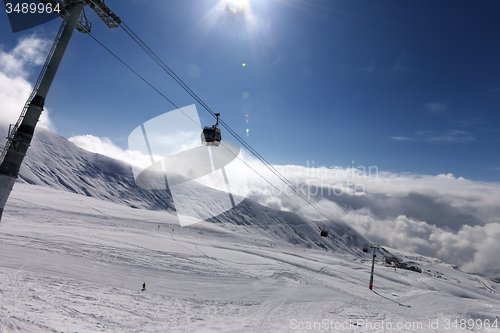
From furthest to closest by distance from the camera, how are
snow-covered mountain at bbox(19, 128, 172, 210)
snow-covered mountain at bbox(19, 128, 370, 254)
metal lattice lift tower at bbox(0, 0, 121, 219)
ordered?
snow-covered mountain at bbox(19, 128, 370, 254) < snow-covered mountain at bbox(19, 128, 172, 210) < metal lattice lift tower at bbox(0, 0, 121, 219)

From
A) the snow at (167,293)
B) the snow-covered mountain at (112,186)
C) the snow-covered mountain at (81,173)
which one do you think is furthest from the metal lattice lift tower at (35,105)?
the snow-covered mountain at (81,173)

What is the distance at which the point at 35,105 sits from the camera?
398 inches

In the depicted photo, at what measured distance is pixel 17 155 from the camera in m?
9.81

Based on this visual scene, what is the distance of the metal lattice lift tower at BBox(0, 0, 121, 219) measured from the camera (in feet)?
31.4

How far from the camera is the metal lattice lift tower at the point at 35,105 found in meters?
9.57

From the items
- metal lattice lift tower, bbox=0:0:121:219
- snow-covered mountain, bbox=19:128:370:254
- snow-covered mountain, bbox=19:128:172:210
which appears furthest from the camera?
snow-covered mountain, bbox=19:128:370:254

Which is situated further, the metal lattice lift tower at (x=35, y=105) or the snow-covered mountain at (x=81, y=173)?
the snow-covered mountain at (x=81, y=173)

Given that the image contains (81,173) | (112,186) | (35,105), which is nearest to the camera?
(35,105)

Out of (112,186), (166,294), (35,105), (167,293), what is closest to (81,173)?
(112,186)

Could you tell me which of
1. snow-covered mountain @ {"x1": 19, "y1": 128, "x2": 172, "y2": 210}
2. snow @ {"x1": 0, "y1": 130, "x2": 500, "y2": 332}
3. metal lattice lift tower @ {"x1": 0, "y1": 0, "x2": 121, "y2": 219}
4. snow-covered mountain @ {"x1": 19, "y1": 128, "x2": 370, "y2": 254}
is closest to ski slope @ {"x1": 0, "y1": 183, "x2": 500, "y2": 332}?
snow @ {"x1": 0, "y1": 130, "x2": 500, "y2": 332}

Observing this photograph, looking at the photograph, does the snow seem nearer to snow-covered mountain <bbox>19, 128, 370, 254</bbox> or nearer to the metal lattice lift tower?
the metal lattice lift tower

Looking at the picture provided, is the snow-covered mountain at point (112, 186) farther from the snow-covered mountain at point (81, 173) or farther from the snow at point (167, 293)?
the snow at point (167, 293)

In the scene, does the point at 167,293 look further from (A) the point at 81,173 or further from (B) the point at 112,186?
(A) the point at 81,173

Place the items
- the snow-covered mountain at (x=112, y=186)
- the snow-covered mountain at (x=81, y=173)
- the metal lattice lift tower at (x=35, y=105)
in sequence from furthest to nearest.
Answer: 1. the snow-covered mountain at (x=112, y=186)
2. the snow-covered mountain at (x=81, y=173)
3. the metal lattice lift tower at (x=35, y=105)
